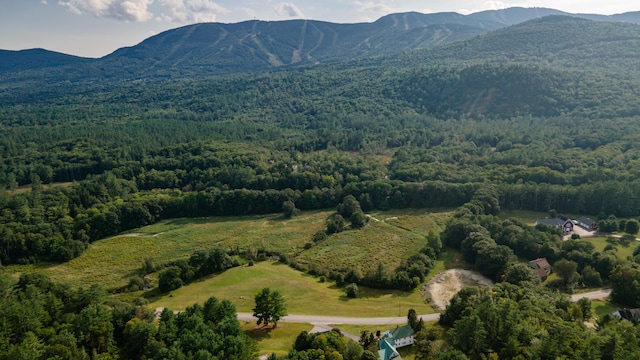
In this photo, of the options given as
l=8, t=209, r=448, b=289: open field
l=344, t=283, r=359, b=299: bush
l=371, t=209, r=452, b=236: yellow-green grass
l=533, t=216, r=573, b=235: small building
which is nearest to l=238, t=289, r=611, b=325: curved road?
l=344, t=283, r=359, b=299: bush

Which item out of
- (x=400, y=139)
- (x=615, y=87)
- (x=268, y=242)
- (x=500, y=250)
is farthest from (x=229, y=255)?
(x=615, y=87)

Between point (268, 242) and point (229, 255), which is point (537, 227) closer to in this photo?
point (268, 242)

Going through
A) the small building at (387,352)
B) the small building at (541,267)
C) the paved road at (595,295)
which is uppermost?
the small building at (387,352)

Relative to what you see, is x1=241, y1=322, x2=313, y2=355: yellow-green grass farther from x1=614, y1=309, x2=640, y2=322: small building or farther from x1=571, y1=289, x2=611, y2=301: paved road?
x1=571, y1=289, x2=611, y2=301: paved road

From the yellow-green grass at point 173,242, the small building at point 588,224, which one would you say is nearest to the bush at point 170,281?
the yellow-green grass at point 173,242

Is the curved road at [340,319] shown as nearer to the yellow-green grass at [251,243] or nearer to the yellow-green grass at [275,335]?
the yellow-green grass at [275,335]

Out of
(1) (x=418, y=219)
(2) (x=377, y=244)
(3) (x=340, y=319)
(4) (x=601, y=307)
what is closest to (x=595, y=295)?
(4) (x=601, y=307)
